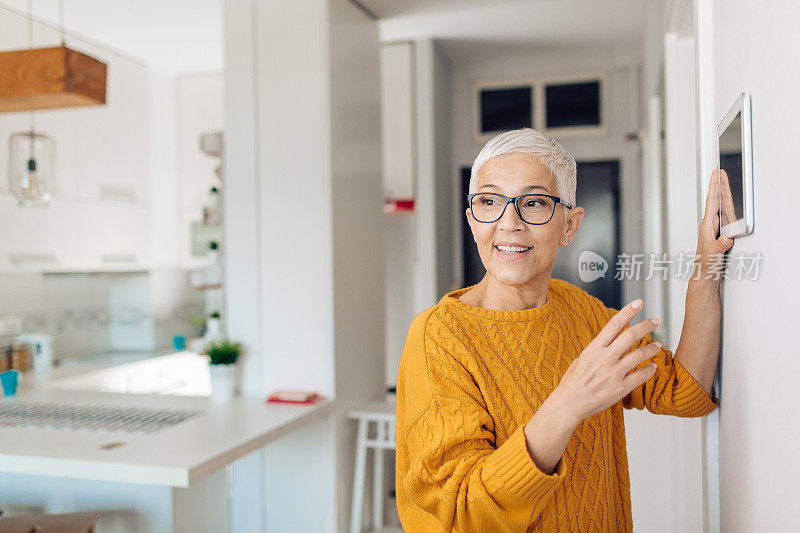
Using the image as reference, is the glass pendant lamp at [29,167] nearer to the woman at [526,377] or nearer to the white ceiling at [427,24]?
the white ceiling at [427,24]

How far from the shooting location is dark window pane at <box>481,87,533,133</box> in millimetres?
4312

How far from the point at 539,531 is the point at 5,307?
355cm

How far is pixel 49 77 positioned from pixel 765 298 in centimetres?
206

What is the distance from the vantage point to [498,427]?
100cm

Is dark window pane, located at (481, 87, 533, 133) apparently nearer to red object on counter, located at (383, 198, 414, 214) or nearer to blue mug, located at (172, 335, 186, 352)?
red object on counter, located at (383, 198, 414, 214)

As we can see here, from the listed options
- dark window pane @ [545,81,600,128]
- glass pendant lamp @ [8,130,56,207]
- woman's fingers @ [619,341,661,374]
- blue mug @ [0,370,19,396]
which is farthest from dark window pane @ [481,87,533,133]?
woman's fingers @ [619,341,661,374]

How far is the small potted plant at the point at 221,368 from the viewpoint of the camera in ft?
8.58

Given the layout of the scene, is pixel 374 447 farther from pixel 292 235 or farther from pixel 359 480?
pixel 292 235

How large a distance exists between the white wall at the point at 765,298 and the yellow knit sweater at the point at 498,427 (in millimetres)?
194

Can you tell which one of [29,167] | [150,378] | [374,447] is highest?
[29,167]

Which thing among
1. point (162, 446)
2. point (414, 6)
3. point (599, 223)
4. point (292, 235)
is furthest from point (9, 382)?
point (599, 223)

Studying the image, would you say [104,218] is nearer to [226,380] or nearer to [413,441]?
[226,380]

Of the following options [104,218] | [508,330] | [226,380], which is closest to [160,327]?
Result: [104,218]

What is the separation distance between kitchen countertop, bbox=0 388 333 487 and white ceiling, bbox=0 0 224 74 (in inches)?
78.5
